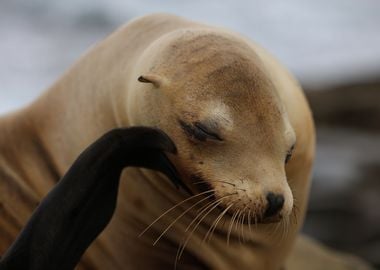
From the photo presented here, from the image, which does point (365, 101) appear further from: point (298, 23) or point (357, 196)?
point (298, 23)

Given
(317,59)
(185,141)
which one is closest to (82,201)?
(185,141)

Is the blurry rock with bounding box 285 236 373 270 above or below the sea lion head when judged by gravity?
below

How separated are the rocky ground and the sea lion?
3.88 m

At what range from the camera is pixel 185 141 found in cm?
369

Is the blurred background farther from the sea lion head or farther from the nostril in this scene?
the nostril

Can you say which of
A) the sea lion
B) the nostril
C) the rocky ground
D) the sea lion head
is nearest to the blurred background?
the rocky ground

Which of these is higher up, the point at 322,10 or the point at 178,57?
the point at 178,57

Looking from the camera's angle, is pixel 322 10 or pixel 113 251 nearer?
pixel 113 251

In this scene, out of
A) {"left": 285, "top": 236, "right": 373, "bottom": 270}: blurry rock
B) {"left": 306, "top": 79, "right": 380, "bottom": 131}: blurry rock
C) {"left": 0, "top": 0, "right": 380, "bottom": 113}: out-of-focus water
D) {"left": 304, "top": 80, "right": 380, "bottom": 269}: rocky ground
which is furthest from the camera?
{"left": 0, "top": 0, "right": 380, "bottom": 113}: out-of-focus water

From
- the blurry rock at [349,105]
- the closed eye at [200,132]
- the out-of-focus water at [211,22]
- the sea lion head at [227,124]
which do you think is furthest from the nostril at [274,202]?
the out-of-focus water at [211,22]

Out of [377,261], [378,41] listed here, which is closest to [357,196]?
[377,261]

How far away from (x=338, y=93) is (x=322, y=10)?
744 centimetres

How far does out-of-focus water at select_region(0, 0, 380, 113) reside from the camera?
14742mm

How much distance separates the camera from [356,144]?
10.0m
